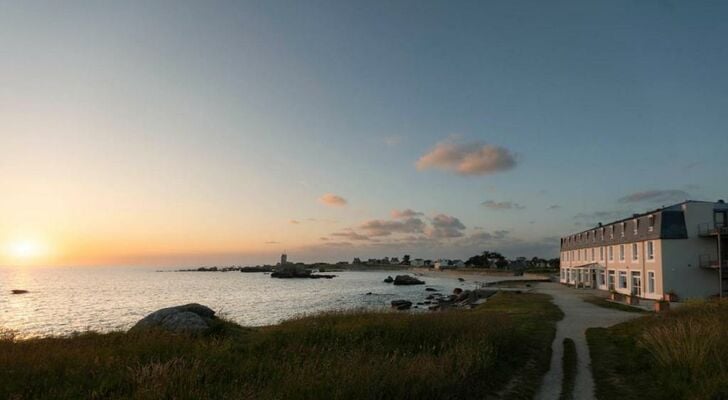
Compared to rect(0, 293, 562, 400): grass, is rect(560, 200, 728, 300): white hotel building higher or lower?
higher

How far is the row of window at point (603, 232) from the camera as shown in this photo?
48938mm

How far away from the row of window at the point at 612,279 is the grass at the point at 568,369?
34337 mm

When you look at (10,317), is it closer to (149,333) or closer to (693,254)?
(149,333)

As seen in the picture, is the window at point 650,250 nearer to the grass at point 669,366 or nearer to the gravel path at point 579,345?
the gravel path at point 579,345

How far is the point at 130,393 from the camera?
886 centimetres

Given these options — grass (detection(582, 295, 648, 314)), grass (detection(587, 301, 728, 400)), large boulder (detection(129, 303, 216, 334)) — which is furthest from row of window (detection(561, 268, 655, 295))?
large boulder (detection(129, 303, 216, 334))

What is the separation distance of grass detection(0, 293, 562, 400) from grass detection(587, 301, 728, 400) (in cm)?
195

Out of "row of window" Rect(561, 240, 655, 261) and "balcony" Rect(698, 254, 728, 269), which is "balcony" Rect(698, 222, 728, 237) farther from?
"row of window" Rect(561, 240, 655, 261)

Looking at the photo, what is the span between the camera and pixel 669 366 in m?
13.1

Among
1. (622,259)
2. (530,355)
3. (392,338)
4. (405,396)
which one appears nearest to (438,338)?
(392,338)

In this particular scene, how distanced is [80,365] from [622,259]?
58606 mm

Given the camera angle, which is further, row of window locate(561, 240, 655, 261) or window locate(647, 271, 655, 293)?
row of window locate(561, 240, 655, 261)

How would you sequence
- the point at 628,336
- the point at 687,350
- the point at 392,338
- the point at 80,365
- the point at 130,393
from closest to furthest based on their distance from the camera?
the point at 130,393, the point at 80,365, the point at 687,350, the point at 392,338, the point at 628,336

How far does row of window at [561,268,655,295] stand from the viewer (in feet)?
159
